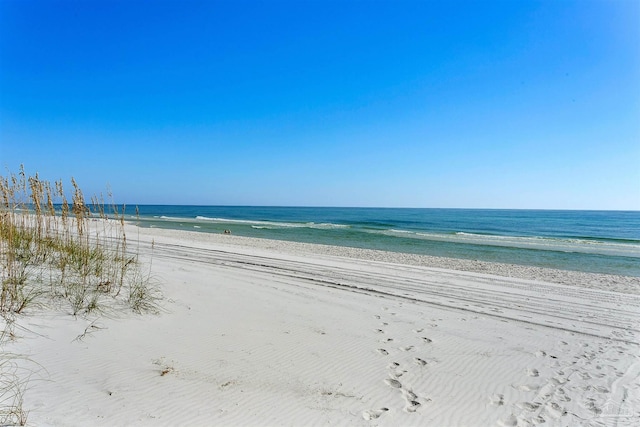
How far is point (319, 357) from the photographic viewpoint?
→ 3.91 metres

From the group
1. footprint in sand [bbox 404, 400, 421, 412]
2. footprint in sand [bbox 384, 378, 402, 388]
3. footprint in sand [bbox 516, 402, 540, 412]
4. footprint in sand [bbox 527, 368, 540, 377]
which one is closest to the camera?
footprint in sand [bbox 404, 400, 421, 412]

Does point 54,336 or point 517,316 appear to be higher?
point 54,336

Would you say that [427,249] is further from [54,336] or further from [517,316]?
[54,336]

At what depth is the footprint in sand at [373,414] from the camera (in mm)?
2835

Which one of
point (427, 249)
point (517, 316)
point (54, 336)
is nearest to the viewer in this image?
point (54, 336)

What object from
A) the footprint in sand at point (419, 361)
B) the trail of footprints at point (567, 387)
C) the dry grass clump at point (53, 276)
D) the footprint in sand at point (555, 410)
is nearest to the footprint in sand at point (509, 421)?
the trail of footprints at point (567, 387)

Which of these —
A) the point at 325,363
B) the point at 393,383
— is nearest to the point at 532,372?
the point at 393,383

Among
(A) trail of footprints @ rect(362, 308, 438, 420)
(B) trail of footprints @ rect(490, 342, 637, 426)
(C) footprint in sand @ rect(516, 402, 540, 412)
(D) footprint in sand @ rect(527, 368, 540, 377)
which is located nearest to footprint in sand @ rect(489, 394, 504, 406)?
(B) trail of footprints @ rect(490, 342, 637, 426)

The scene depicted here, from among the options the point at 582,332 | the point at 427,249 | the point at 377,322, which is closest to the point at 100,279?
the point at 377,322

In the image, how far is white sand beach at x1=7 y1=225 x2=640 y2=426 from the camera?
2.83 m

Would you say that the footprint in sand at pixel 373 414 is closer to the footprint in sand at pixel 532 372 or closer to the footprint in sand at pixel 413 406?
the footprint in sand at pixel 413 406

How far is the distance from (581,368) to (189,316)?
5.12m

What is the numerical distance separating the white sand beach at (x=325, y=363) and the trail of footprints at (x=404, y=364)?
2 cm

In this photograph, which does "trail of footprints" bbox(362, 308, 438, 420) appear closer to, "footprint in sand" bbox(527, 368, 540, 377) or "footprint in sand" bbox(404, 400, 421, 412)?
"footprint in sand" bbox(404, 400, 421, 412)
